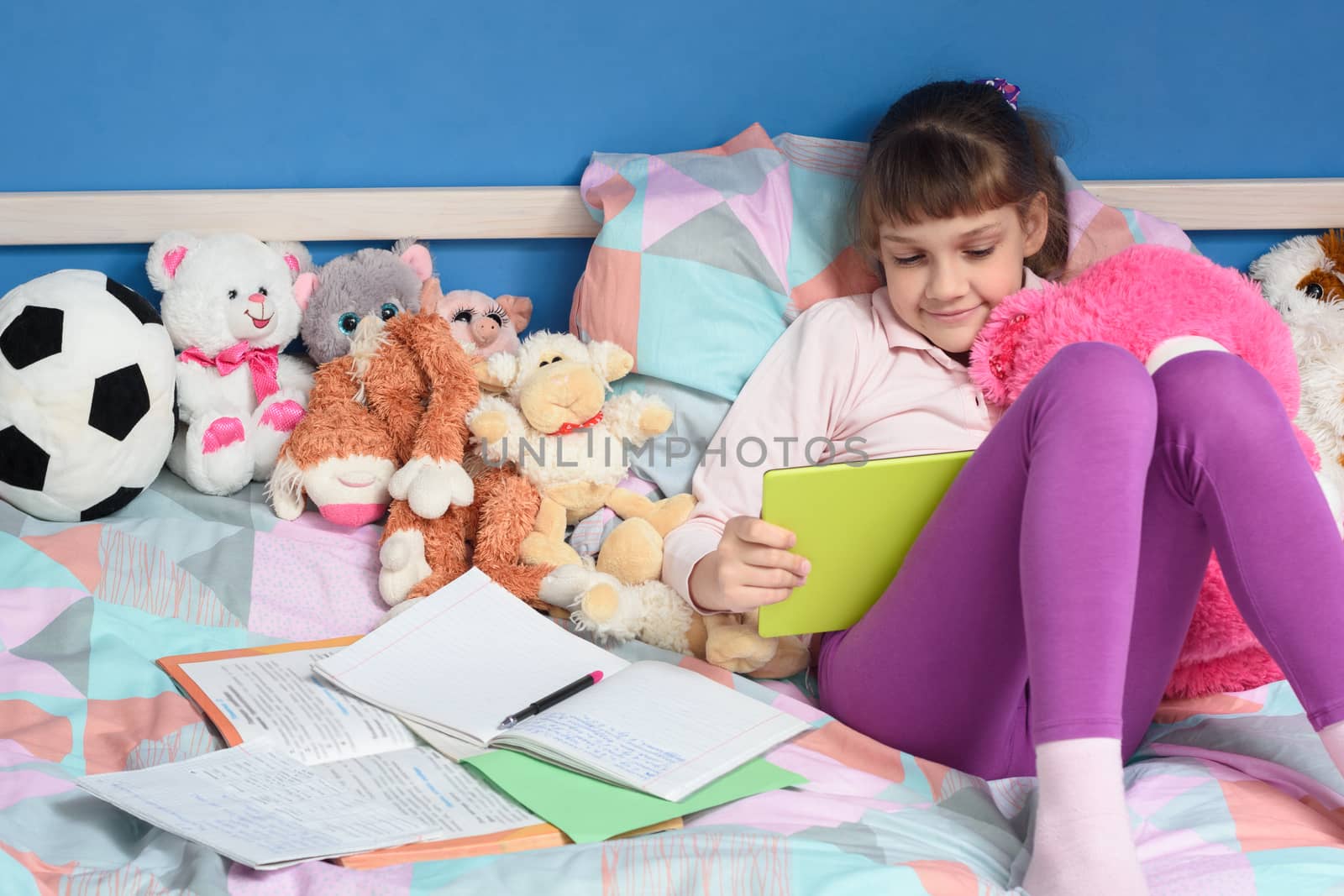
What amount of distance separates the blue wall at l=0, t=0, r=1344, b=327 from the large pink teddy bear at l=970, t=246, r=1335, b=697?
1.40 ft

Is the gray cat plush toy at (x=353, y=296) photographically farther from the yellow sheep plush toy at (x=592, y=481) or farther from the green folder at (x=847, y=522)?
the green folder at (x=847, y=522)

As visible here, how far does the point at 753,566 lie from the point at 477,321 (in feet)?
1.78

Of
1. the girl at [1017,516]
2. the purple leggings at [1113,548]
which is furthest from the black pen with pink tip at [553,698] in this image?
the purple leggings at [1113,548]

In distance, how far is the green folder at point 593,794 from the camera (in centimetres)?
92

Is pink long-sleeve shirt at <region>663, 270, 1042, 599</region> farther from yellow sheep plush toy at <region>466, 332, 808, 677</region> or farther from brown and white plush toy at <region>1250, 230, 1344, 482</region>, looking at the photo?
brown and white plush toy at <region>1250, 230, 1344, 482</region>

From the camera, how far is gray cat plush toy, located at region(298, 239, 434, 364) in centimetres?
140

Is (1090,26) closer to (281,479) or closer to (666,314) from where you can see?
(666,314)

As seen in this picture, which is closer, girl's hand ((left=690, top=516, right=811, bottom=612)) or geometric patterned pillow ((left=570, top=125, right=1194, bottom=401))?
girl's hand ((left=690, top=516, right=811, bottom=612))

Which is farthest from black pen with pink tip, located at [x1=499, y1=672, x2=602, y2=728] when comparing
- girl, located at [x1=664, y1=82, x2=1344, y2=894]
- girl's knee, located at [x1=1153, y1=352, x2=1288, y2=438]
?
girl's knee, located at [x1=1153, y1=352, x2=1288, y2=438]

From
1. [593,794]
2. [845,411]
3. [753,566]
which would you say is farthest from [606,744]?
[845,411]

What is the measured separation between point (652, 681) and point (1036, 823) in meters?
0.37

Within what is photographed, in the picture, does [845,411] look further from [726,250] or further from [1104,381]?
[1104,381]

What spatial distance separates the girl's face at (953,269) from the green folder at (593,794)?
51 centimetres

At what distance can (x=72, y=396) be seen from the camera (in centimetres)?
126
